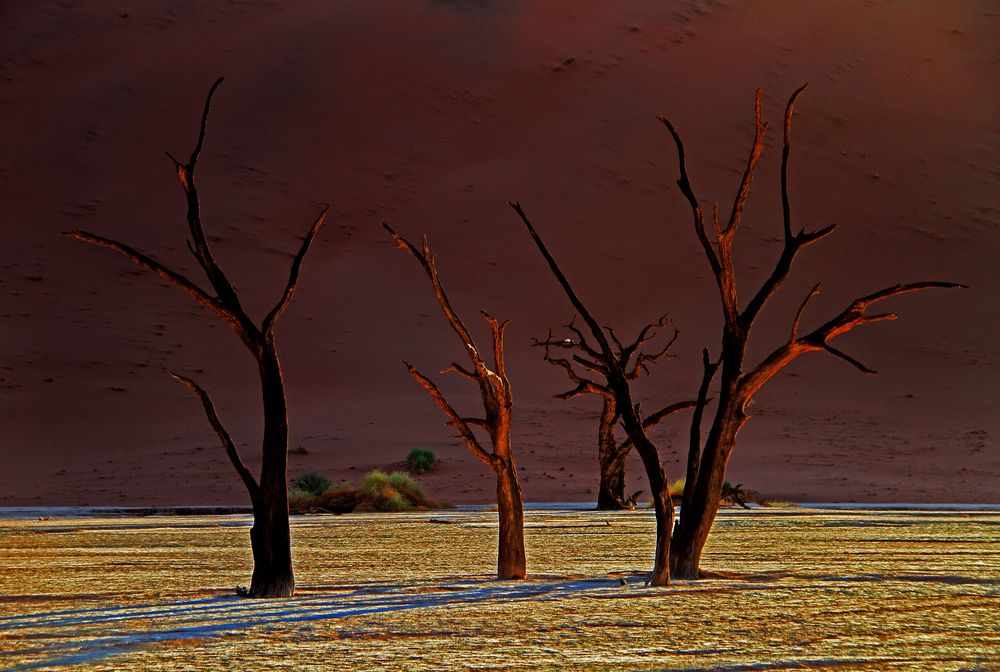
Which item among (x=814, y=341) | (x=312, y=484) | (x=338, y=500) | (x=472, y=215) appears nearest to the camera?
(x=814, y=341)

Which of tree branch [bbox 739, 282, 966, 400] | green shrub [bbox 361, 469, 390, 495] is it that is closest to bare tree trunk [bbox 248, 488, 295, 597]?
tree branch [bbox 739, 282, 966, 400]

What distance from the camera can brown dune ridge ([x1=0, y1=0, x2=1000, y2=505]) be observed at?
152 ft

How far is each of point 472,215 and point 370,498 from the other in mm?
31082

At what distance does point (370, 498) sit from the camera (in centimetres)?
3209

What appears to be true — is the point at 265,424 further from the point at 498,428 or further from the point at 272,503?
the point at 498,428

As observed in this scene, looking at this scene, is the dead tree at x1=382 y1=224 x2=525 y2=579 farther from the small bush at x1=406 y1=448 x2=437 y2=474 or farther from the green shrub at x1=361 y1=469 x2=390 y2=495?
the small bush at x1=406 y1=448 x2=437 y2=474

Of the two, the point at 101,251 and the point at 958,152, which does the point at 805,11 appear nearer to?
the point at 958,152

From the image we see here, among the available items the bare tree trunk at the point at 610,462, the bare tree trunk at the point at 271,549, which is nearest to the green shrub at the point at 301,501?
the bare tree trunk at the point at 610,462

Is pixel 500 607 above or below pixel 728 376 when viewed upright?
below

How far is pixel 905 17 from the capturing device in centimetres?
7856

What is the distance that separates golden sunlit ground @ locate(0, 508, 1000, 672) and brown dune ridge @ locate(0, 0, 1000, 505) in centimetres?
2027

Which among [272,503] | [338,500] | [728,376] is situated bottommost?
[272,503]

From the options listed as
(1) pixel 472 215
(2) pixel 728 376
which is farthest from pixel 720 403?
(1) pixel 472 215

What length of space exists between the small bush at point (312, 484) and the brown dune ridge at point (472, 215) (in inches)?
130
